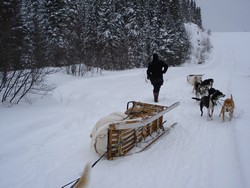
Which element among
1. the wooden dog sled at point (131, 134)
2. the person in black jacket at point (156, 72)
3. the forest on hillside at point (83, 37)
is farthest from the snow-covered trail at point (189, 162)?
the forest on hillside at point (83, 37)

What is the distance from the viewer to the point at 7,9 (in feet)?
28.0

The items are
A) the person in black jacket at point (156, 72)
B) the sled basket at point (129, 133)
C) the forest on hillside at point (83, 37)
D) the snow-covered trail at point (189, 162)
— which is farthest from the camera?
the person in black jacket at point (156, 72)

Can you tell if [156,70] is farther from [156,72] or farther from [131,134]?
[131,134]

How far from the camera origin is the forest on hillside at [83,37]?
8.40m

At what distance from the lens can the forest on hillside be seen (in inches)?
331

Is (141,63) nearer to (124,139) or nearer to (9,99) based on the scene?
(9,99)

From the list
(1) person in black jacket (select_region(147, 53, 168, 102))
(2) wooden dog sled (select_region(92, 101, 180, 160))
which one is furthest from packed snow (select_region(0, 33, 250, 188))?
(1) person in black jacket (select_region(147, 53, 168, 102))

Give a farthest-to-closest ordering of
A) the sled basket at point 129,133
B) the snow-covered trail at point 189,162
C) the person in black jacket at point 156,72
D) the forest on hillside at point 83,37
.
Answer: the person in black jacket at point 156,72 → the forest on hillside at point 83,37 → the sled basket at point 129,133 → the snow-covered trail at point 189,162

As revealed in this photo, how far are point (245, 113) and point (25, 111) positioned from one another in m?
6.72

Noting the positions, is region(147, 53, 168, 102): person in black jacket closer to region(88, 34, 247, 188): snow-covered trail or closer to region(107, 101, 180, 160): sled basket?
region(88, 34, 247, 188): snow-covered trail

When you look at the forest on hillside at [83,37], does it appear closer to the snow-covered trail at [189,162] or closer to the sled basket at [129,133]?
the sled basket at [129,133]

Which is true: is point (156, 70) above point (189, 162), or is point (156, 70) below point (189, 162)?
above

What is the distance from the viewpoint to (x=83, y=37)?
20.1 meters

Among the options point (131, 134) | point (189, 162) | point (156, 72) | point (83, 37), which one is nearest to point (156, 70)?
point (156, 72)
